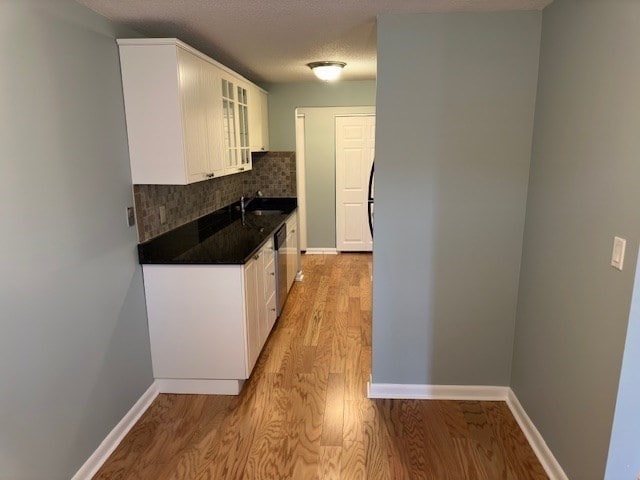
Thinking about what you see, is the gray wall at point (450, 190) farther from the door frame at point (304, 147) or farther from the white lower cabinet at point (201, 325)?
the door frame at point (304, 147)

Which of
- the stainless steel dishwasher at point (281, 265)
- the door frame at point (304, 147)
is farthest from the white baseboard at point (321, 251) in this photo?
the stainless steel dishwasher at point (281, 265)

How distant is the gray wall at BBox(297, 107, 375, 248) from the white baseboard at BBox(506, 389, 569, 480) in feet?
12.7

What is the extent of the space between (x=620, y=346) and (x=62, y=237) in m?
2.29

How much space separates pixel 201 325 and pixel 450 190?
1688mm

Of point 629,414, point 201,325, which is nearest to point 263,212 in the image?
point 201,325

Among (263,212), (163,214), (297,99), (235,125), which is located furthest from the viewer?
(297,99)

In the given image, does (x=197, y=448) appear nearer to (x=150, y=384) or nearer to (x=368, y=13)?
(x=150, y=384)

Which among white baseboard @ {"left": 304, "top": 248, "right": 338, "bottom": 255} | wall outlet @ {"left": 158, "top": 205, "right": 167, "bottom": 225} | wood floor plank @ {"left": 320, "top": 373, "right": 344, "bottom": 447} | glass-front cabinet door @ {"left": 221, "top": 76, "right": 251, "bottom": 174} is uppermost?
glass-front cabinet door @ {"left": 221, "top": 76, "right": 251, "bottom": 174}

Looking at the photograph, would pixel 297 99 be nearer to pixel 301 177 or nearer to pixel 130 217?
pixel 301 177

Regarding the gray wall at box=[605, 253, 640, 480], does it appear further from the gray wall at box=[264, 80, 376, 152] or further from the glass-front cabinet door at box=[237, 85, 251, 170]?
the gray wall at box=[264, 80, 376, 152]

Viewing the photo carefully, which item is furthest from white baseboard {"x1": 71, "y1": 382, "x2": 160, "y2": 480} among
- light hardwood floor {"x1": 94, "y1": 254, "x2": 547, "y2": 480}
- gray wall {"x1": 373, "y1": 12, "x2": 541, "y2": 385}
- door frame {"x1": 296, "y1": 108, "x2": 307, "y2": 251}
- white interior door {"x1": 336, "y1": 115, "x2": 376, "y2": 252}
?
white interior door {"x1": 336, "y1": 115, "x2": 376, "y2": 252}

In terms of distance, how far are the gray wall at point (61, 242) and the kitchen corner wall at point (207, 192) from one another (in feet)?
0.81

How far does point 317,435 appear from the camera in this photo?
245cm

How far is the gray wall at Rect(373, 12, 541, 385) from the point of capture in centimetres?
234
